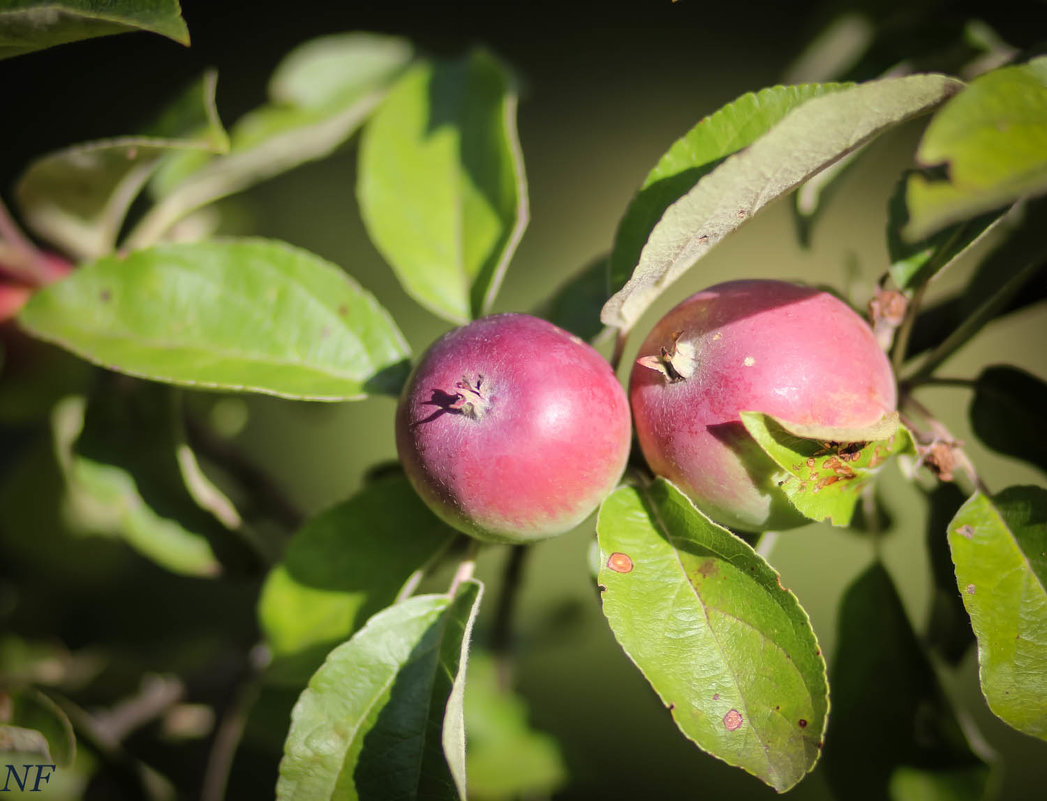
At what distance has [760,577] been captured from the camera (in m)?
0.54

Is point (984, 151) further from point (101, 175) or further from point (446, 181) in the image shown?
point (101, 175)

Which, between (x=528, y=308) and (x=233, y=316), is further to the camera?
(x=528, y=308)

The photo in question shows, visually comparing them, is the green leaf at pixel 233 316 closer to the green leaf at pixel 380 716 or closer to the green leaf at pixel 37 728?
the green leaf at pixel 380 716

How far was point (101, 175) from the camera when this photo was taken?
0.87 meters

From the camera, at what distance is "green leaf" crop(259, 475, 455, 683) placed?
0.72m

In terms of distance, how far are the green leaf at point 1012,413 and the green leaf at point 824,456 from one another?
194 millimetres

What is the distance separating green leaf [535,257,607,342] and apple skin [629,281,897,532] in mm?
181

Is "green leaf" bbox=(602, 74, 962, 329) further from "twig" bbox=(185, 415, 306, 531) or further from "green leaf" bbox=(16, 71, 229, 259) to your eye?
"twig" bbox=(185, 415, 306, 531)

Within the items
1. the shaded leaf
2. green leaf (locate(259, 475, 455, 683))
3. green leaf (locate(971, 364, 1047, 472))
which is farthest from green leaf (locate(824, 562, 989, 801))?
green leaf (locate(259, 475, 455, 683))

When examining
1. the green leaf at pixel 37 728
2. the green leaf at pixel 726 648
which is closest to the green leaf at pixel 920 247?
the green leaf at pixel 726 648

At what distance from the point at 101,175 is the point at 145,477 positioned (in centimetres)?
35

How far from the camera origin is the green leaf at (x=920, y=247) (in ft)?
2.03

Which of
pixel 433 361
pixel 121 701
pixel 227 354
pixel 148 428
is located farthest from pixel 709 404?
pixel 121 701

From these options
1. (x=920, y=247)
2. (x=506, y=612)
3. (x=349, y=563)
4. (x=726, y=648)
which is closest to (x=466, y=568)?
(x=349, y=563)
